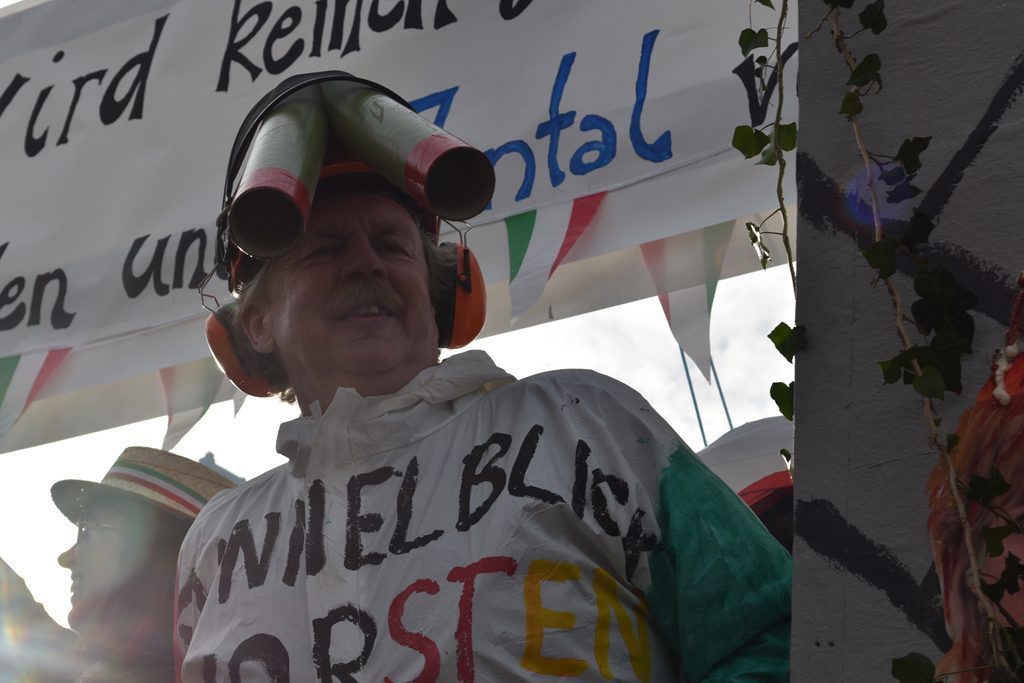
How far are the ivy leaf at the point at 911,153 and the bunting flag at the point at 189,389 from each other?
2.35m

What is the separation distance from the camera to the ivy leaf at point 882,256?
1.16 m

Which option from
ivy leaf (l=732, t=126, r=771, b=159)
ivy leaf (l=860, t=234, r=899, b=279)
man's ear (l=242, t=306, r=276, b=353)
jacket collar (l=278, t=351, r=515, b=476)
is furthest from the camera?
man's ear (l=242, t=306, r=276, b=353)

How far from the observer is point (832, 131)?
1.27 m

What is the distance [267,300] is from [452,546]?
64cm

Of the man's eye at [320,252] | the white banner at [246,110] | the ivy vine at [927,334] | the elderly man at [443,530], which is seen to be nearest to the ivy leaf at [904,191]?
the ivy vine at [927,334]

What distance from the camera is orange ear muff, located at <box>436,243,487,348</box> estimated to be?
7.03ft

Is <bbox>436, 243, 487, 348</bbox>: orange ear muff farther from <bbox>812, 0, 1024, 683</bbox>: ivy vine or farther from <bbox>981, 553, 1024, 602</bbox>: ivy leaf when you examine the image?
<bbox>981, 553, 1024, 602</bbox>: ivy leaf

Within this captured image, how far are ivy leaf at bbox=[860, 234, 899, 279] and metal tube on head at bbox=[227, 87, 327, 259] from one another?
83 centimetres

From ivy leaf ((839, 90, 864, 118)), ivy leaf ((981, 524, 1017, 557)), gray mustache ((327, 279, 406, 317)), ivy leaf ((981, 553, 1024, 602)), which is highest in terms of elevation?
gray mustache ((327, 279, 406, 317))

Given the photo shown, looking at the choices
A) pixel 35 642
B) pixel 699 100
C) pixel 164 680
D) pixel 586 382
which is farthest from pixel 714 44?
pixel 35 642

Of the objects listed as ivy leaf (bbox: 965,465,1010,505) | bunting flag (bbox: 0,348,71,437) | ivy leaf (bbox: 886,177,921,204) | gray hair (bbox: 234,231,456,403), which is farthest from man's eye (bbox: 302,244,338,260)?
bunting flag (bbox: 0,348,71,437)

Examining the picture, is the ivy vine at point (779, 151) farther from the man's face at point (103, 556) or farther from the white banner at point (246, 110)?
the man's face at point (103, 556)

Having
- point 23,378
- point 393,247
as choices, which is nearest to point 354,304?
point 393,247

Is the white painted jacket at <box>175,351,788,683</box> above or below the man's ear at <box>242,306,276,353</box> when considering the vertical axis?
below
